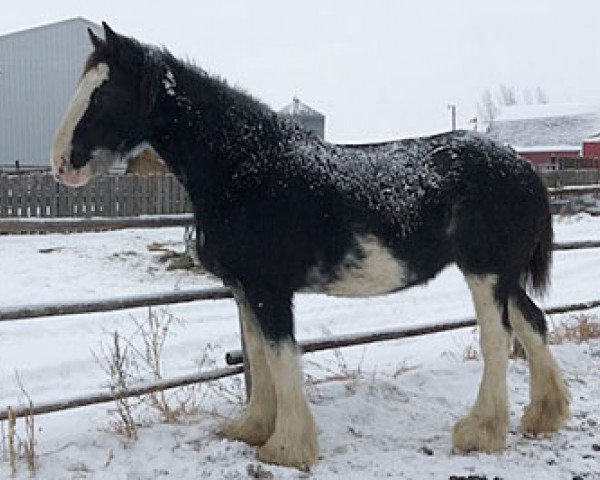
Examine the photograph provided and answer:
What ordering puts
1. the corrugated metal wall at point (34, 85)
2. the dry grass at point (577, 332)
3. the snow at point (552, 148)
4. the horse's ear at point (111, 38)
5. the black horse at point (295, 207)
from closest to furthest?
the horse's ear at point (111, 38), the black horse at point (295, 207), the dry grass at point (577, 332), the corrugated metal wall at point (34, 85), the snow at point (552, 148)

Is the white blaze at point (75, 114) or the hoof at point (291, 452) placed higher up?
the white blaze at point (75, 114)

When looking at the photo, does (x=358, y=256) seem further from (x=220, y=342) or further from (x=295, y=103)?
(x=295, y=103)

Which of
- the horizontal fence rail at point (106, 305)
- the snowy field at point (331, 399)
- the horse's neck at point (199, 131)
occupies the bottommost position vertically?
the snowy field at point (331, 399)

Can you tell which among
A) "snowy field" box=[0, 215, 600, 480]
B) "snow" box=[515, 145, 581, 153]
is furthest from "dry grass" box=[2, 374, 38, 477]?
"snow" box=[515, 145, 581, 153]

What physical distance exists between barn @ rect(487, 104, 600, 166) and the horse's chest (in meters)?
33.3

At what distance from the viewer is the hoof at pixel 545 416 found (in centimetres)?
409

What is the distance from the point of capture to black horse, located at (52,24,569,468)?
352 centimetres

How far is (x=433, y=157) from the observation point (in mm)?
3953

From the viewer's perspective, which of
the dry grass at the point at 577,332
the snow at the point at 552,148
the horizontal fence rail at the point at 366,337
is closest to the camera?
the horizontal fence rail at the point at 366,337

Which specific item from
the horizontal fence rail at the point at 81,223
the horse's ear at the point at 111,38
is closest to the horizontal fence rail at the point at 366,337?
the horizontal fence rail at the point at 81,223

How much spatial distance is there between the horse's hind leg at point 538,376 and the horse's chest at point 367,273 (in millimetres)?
748

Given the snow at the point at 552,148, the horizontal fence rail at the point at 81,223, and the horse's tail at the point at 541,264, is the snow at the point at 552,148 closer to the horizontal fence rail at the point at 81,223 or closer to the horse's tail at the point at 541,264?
the horse's tail at the point at 541,264

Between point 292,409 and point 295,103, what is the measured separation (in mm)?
29148

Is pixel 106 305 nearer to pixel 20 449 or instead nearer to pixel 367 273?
pixel 20 449
